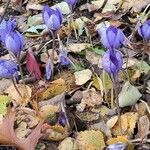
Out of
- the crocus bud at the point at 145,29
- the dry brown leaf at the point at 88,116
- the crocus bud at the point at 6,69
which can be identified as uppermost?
the crocus bud at the point at 145,29

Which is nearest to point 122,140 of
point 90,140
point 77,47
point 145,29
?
point 90,140

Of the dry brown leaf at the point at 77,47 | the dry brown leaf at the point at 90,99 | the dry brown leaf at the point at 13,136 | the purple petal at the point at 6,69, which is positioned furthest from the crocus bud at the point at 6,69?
the dry brown leaf at the point at 77,47

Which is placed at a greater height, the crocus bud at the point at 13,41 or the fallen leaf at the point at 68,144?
the crocus bud at the point at 13,41

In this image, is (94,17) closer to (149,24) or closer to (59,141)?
(149,24)

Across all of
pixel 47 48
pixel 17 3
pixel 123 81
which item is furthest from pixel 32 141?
pixel 17 3

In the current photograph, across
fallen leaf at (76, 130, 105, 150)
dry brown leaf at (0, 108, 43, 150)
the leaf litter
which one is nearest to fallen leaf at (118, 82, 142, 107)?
the leaf litter

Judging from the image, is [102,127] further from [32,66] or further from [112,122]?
[32,66]

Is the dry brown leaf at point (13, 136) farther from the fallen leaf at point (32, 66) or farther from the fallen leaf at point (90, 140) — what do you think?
the fallen leaf at point (32, 66)
